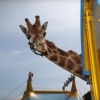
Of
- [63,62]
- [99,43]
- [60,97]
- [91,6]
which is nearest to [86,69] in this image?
[99,43]

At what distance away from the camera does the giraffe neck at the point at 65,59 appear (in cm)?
1630

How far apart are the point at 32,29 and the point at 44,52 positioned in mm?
1490

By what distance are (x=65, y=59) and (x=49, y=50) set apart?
3.63ft

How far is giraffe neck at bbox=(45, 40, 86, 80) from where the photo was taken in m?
16.3

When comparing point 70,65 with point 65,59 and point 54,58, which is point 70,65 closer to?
point 65,59

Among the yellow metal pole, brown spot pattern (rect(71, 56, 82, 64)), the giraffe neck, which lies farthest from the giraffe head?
the yellow metal pole

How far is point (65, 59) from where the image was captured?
647 inches

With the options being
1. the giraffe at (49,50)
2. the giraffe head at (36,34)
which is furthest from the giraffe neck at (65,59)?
the giraffe head at (36,34)

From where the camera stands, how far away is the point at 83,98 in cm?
1484

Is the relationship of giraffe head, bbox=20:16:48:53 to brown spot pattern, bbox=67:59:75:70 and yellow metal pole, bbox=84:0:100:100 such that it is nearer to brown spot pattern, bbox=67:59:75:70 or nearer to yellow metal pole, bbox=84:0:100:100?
brown spot pattern, bbox=67:59:75:70

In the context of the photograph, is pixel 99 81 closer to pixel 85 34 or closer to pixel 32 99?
pixel 85 34

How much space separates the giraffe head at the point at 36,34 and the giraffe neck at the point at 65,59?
687 mm

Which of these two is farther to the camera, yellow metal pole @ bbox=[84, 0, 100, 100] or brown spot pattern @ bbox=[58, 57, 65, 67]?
brown spot pattern @ bbox=[58, 57, 65, 67]

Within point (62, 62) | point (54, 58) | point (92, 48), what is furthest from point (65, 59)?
→ point (92, 48)
